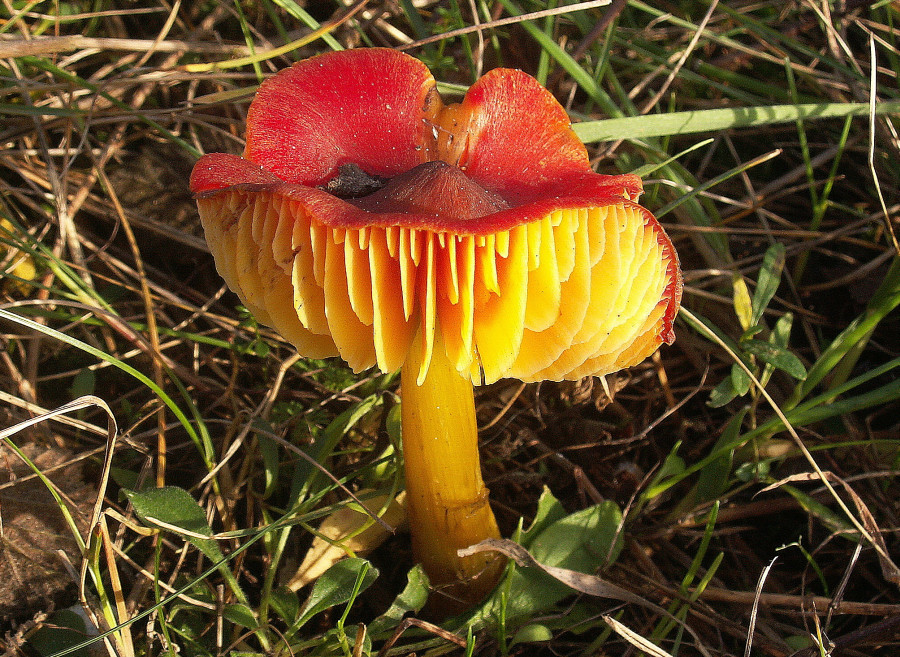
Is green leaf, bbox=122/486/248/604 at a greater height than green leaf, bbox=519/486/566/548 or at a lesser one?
greater

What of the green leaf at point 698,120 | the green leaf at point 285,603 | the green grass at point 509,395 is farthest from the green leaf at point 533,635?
the green leaf at point 698,120

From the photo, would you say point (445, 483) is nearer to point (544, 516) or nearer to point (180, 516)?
point (544, 516)

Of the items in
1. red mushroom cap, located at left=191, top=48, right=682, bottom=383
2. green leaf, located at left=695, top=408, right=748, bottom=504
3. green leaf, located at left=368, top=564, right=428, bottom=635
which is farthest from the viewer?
green leaf, located at left=695, top=408, right=748, bottom=504

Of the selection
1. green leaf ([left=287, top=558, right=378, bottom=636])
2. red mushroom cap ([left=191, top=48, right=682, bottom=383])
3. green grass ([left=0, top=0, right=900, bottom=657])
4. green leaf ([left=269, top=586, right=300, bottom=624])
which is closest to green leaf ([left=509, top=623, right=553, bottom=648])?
green grass ([left=0, top=0, right=900, bottom=657])

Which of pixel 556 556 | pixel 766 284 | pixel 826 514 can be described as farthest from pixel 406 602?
pixel 766 284

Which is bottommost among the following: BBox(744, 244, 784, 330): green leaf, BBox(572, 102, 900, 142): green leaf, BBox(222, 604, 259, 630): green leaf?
BBox(222, 604, 259, 630): green leaf

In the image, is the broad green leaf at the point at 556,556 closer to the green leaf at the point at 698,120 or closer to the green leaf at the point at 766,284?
the green leaf at the point at 766,284

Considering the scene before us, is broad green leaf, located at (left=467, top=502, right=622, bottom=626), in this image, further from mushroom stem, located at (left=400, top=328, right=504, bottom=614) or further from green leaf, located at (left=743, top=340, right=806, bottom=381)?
green leaf, located at (left=743, top=340, right=806, bottom=381)

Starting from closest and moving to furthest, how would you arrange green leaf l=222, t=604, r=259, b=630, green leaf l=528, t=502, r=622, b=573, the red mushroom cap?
the red mushroom cap
green leaf l=222, t=604, r=259, b=630
green leaf l=528, t=502, r=622, b=573
